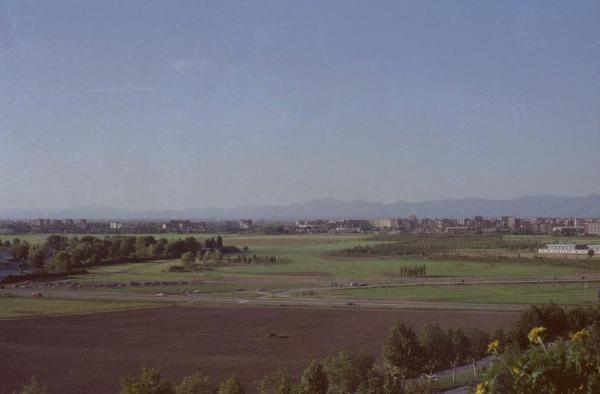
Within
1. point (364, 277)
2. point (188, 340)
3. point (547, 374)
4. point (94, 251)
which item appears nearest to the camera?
point (547, 374)

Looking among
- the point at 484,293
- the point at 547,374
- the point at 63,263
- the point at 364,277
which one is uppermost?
the point at 547,374

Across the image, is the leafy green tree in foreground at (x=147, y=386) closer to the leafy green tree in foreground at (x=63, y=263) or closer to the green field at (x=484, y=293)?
the green field at (x=484, y=293)

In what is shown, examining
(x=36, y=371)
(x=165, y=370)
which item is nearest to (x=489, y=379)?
(x=165, y=370)

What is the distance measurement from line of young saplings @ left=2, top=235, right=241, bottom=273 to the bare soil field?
186 feet

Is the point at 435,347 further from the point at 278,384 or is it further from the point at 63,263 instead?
the point at 63,263

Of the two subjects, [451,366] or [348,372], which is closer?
[348,372]

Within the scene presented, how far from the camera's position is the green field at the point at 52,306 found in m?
60.1

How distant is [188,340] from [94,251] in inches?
3364

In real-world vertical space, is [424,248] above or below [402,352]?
below

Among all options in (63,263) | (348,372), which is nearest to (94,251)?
(63,263)

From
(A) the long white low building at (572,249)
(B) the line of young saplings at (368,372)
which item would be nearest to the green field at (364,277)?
(A) the long white low building at (572,249)

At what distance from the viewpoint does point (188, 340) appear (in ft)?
151

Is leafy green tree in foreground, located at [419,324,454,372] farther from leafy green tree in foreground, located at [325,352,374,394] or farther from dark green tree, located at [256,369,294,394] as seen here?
dark green tree, located at [256,369,294,394]

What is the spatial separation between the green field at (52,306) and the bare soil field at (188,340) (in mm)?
2999
